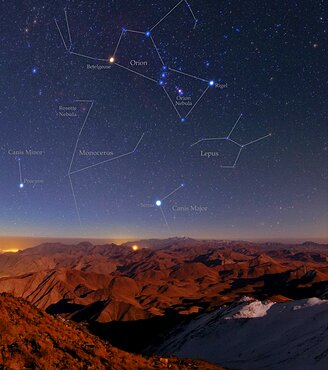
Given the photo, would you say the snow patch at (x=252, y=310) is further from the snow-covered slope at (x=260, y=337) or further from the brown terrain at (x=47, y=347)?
the brown terrain at (x=47, y=347)

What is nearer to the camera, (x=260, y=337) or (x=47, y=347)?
(x=47, y=347)

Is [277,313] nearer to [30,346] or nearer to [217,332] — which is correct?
[217,332]

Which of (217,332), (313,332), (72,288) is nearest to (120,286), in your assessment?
(72,288)

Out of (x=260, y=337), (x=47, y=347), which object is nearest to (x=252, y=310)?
(x=260, y=337)

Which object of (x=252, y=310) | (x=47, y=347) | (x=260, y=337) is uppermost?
(x=47, y=347)

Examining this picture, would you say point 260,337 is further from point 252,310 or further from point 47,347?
point 47,347

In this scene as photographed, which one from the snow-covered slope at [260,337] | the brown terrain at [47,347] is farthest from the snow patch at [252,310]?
the brown terrain at [47,347]
